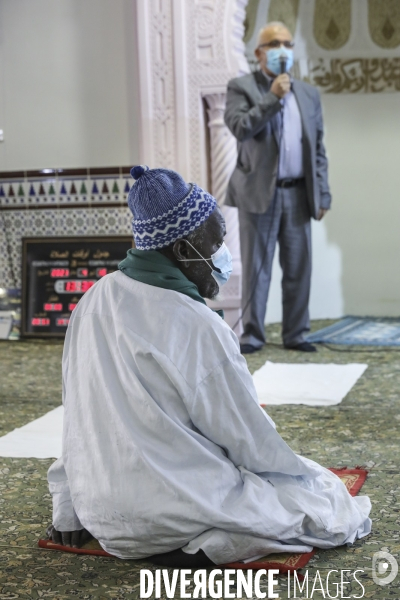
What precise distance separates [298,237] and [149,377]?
3416 mm

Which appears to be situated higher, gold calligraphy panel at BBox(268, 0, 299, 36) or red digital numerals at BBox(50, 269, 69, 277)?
gold calligraphy panel at BBox(268, 0, 299, 36)

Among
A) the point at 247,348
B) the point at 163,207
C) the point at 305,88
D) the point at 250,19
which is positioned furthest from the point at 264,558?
the point at 250,19

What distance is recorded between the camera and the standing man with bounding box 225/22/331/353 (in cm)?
510

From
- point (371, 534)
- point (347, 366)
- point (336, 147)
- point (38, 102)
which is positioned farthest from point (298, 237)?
point (371, 534)

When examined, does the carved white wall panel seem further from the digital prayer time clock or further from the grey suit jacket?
the digital prayer time clock

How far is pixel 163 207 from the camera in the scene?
205cm

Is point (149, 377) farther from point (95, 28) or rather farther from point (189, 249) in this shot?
point (95, 28)

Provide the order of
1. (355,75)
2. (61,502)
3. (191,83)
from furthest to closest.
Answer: (355,75) < (191,83) < (61,502)

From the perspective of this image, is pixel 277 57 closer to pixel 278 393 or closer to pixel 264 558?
pixel 278 393

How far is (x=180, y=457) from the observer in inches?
78.6

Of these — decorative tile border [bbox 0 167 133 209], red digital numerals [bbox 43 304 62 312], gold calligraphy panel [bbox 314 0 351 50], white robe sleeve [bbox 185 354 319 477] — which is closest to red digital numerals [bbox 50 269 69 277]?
red digital numerals [bbox 43 304 62 312]

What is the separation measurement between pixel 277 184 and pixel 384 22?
6.83 feet

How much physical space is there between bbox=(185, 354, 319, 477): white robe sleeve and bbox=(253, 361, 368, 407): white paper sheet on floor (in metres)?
1.79

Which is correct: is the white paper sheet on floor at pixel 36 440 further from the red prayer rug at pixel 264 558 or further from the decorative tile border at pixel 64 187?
the decorative tile border at pixel 64 187
